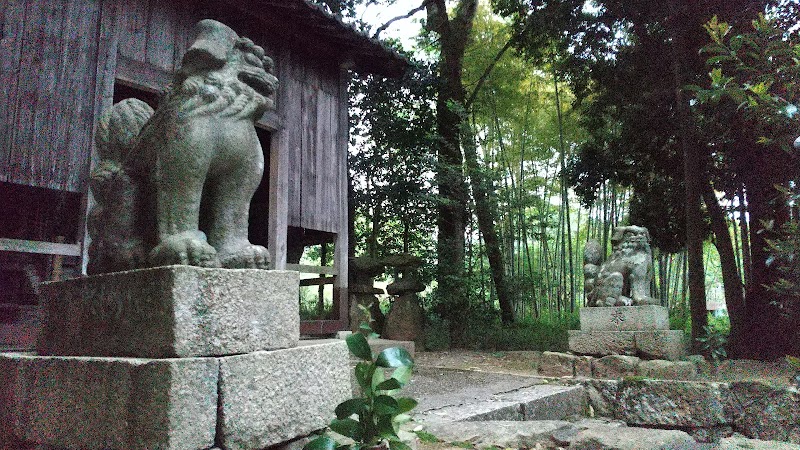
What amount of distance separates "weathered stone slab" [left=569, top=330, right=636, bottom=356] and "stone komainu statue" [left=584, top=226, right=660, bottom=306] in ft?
1.31

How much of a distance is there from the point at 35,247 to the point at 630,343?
6.58m

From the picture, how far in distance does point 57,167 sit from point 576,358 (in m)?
6.32

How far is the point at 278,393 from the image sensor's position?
2.08 m

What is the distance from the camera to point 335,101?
817cm

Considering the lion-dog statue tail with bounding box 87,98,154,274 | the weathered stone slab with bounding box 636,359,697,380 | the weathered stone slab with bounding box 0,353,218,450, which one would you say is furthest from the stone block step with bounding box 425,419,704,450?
the weathered stone slab with bounding box 636,359,697,380

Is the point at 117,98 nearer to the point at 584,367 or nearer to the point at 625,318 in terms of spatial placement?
the point at 584,367

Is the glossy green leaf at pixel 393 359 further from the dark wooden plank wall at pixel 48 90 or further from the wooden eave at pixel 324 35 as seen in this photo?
the wooden eave at pixel 324 35

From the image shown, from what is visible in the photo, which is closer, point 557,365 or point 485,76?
point 557,365

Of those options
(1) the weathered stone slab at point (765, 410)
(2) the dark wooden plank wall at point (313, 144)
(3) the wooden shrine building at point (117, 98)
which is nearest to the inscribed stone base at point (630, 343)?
(1) the weathered stone slab at point (765, 410)

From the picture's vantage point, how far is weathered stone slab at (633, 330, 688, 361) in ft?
22.4

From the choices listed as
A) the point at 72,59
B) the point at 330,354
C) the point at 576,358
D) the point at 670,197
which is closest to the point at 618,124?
the point at 670,197

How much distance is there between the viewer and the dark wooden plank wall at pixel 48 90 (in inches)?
196

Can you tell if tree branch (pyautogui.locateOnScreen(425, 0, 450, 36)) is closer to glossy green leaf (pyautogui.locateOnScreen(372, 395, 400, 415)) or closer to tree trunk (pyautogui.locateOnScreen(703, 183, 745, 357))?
tree trunk (pyautogui.locateOnScreen(703, 183, 745, 357))

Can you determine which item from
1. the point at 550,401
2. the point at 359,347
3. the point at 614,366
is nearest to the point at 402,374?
the point at 359,347
